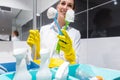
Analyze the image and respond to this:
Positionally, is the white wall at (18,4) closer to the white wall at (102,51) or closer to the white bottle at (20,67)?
the white wall at (102,51)

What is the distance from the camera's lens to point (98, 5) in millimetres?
976

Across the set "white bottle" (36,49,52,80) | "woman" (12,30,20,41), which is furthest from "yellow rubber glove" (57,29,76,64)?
"woman" (12,30,20,41)

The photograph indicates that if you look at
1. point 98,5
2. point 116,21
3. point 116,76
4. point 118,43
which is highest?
point 98,5

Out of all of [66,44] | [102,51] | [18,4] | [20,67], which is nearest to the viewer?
[20,67]

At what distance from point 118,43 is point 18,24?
89 cm

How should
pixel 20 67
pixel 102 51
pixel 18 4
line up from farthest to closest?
pixel 18 4
pixel 102 51
pixel 20 67

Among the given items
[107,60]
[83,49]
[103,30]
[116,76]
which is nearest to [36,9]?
[83,49]

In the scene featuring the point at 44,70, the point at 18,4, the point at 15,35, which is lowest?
the point at 44,70

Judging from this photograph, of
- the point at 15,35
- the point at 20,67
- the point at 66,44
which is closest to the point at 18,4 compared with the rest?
the point at 15,35

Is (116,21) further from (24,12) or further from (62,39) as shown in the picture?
(24,12)

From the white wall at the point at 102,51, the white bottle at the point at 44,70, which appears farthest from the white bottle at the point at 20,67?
the white wall at the point at 102,51

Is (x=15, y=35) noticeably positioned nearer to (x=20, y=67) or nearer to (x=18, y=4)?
(x=18, y=4)

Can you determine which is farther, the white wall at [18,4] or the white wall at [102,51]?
the white wall at [18,4]

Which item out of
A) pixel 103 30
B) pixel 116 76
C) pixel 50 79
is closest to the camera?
pixel 50 79
